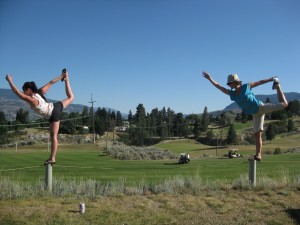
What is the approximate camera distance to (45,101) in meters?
7.18

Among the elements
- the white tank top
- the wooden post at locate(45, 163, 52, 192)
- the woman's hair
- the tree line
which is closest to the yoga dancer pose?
the white tank top

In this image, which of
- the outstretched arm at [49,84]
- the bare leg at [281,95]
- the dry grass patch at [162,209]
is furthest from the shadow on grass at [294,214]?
the outstretched arm at [49,84]

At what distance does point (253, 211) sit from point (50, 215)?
418cm

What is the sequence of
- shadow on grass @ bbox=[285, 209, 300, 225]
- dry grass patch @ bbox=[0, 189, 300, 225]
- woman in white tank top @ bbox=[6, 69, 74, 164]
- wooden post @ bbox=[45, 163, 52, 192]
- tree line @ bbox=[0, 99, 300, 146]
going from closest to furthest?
woman in white tank top @ bbox=[6, 69, 74, 164] < dry grass patch @ bbox=[0, 189, 300, 225] < shadow on grass @ bbox=[285, 209, 300, 225] < wooden post @ bbox=[45, 163, 52, 192] < tree line @ bbox=[0, 99, 300, 146]

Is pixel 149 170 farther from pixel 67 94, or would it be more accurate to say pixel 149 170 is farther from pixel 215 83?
pixel 67 94

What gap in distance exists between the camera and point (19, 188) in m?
8.00

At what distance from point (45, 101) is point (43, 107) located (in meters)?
0.27

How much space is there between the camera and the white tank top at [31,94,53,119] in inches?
272

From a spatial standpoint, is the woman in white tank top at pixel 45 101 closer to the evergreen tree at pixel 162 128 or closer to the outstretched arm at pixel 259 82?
the outstretched arm at pixel 259 82

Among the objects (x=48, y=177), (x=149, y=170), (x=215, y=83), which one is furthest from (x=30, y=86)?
(x=149, y=170)

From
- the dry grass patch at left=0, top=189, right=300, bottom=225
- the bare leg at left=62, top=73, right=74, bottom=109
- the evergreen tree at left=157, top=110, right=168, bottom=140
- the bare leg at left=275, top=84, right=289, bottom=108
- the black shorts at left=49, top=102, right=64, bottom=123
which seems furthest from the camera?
the evergreen tree at left=157, top=110, right=168, bottom=140

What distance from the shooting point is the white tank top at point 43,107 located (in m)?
6.90

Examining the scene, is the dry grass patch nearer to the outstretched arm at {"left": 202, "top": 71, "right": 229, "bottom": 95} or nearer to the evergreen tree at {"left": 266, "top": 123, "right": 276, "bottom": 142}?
the outstretched arm at {"left": 202, "top": 71, "right": 229, "bottom": 95}

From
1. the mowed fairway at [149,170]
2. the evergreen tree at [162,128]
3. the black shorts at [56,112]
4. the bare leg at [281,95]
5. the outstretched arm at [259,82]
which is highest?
the evergreen tree at [162,128]
